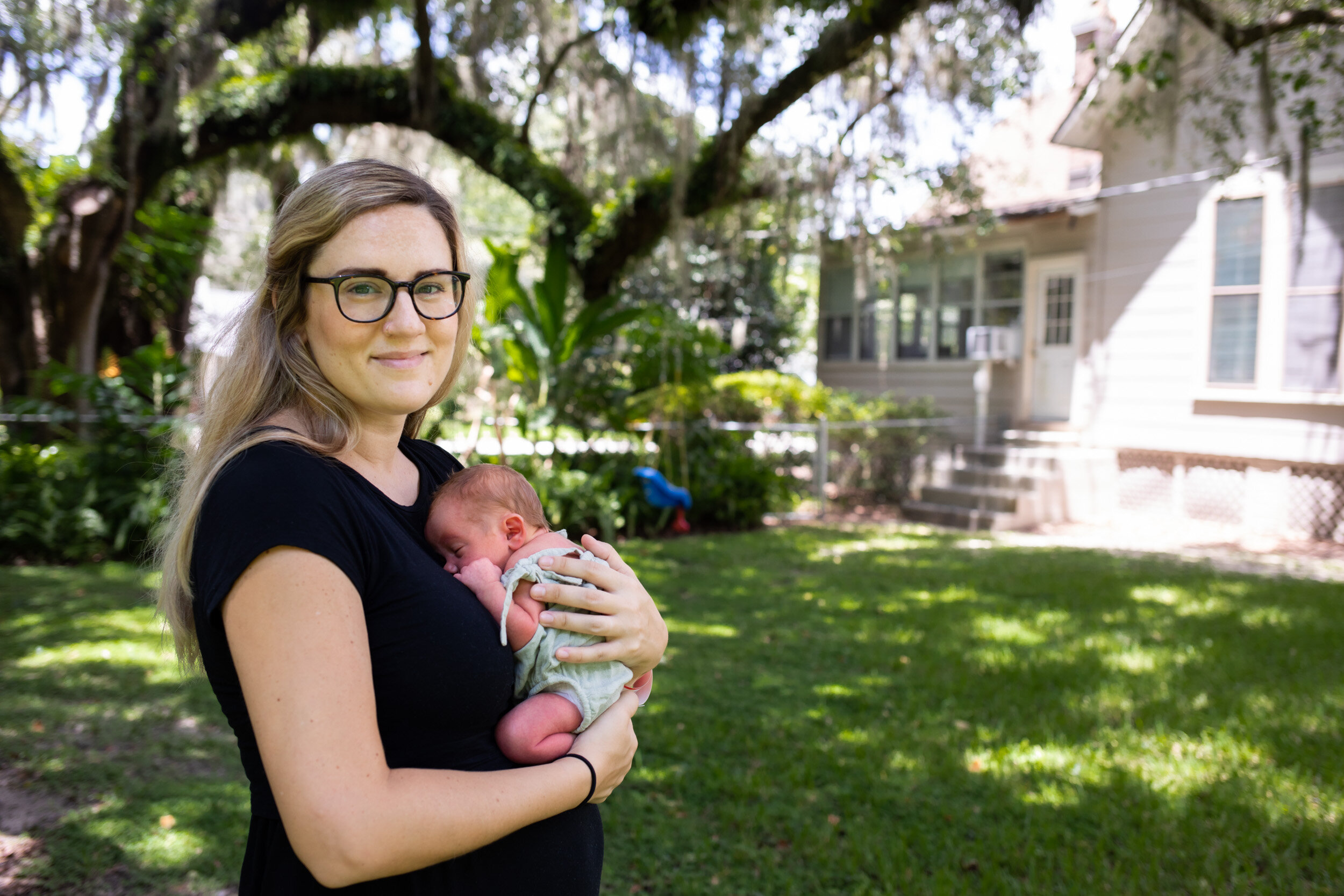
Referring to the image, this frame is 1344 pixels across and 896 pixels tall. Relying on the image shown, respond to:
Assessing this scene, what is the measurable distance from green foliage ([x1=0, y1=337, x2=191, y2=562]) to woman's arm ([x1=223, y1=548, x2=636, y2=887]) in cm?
708

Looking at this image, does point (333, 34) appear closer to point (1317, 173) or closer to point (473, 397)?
point (473, 397)

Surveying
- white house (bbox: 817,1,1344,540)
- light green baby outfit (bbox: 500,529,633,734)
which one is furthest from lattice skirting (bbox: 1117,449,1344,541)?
light green baby outfit (bbox: 500,529,633,734)

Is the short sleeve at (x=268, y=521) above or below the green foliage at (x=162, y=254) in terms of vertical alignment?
below

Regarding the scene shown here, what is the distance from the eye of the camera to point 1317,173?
31.3ft

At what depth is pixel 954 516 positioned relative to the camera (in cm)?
1088

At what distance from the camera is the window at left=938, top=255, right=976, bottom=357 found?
45.1 ft

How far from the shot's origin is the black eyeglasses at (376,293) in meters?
1.35

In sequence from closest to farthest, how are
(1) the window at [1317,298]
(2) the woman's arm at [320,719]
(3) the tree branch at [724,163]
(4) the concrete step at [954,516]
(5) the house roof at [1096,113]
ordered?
1. (2) the woman's arm at [320,719]
2. (3) the tree branch at [724,163]
3. (1) the window at [1317,298]
4. (5) the house roof at [1096,113]
5. (4) the concrete step at [954,516]

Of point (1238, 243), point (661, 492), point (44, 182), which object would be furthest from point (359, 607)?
point (1238, 243)

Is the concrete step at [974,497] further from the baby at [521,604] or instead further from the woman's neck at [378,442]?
the woman's neck at [378,442]

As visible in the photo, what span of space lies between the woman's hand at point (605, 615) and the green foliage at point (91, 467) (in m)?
6.89

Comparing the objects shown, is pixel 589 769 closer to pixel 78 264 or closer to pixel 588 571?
pixel 588 571

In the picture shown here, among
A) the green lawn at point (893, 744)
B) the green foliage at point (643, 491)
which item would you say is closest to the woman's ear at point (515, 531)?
the green lawn at point (893, 744)

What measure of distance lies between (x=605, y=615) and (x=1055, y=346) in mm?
12446
